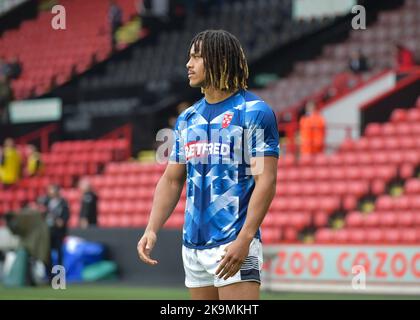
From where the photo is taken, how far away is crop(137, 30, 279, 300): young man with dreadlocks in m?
4.61

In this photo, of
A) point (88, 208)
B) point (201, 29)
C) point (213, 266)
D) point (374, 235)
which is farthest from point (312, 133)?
point (213, 266)

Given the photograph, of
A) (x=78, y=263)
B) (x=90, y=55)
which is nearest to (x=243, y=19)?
(x=90, y=55)

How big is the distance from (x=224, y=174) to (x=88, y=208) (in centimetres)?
1515

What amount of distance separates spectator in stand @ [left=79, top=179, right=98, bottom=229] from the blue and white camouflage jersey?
1494 centimetres

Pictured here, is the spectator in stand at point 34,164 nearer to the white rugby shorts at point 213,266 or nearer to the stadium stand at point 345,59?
the stadium stand at point 345,59

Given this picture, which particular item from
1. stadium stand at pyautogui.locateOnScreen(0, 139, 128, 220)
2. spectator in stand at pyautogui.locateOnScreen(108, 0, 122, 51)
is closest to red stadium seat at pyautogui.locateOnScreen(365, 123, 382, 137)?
stadium stand at pyautogui.locateOnScreen(0, 139, 128, 220)

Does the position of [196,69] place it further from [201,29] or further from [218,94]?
[201,29]

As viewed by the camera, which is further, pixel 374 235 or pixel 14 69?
pixel 14 69

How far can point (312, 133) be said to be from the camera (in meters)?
19.3

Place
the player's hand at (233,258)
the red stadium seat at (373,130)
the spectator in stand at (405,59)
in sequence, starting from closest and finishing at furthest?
the player's hand at (233,258)
the red stadium seat at (373,130)
the spectator in stand at (405,59)

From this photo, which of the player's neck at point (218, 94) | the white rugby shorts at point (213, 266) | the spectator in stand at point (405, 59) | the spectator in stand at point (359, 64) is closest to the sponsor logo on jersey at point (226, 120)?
the player's neck at point (218, 94)

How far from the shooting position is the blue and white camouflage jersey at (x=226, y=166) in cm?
468

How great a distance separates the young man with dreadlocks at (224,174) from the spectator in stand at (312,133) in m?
14.1

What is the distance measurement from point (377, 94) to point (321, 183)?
3.54 metres
